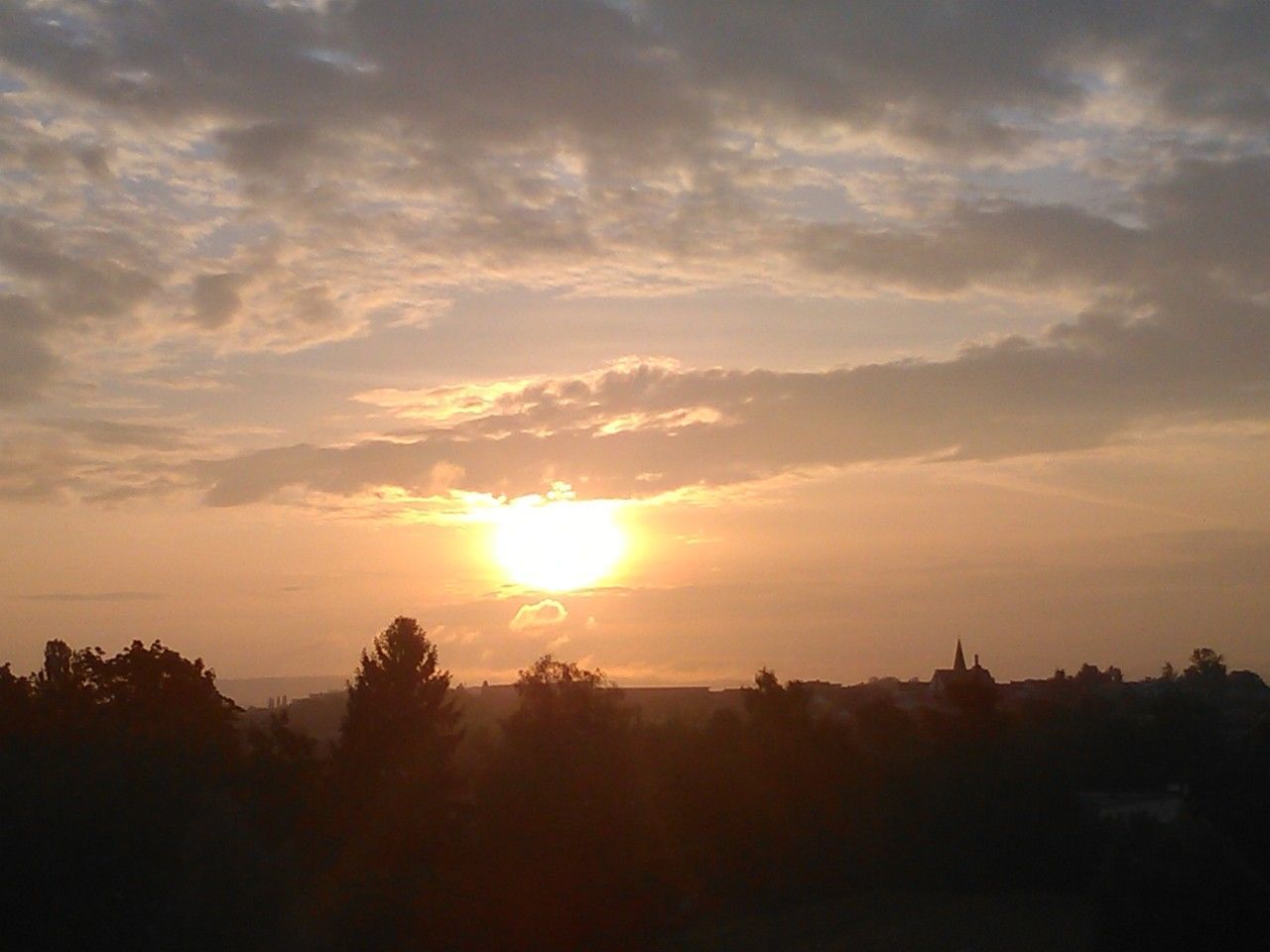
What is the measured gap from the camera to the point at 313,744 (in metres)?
38.5

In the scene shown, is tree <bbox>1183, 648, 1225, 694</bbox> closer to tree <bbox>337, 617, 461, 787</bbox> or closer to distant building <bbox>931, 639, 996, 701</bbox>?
distant building <bbox>931, 639, 996, 701</bbox>

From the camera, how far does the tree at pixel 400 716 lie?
134 feet

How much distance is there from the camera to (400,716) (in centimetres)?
4728

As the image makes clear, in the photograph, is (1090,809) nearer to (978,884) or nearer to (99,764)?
(978,884)

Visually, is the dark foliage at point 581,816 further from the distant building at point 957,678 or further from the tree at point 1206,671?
the tree at point 1206,671

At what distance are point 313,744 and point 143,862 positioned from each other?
633 inches

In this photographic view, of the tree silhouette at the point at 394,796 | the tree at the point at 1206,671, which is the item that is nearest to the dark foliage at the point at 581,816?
the tree silhouette at the point at 394,796

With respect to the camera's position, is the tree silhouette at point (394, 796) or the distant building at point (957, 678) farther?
the distant building at point (957, 678)

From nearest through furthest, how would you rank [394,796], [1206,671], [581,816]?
[581,816], [394,796], [1206,671]

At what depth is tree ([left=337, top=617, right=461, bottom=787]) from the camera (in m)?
40.9

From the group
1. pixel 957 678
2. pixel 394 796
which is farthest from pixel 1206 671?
pixel 394 796

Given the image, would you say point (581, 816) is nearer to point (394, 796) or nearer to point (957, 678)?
point (394, 796)

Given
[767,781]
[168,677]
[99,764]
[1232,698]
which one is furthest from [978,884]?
[1232,698]

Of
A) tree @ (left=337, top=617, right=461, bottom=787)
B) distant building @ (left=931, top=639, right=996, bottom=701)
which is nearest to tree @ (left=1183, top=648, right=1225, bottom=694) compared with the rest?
distant building @ (left=931, top=639, right=996, bottom=701)
